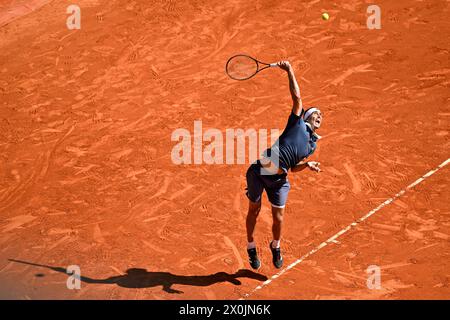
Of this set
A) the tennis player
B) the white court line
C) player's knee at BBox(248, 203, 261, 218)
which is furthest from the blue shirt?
the white court line

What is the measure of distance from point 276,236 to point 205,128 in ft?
12.6

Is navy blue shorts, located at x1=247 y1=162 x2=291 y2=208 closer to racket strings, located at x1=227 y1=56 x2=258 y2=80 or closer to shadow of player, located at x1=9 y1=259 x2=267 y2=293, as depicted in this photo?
shadow of player, located at x1=9 y1=259 x2=267 y2=293

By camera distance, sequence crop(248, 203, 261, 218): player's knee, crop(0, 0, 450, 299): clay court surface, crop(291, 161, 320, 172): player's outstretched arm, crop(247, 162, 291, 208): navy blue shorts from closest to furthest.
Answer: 1. crop(291, 161, 320, 172): player's outstretched arm
2. crop(247, 162, 291, 208): navy blue shorts
3. crop(248, 203, 261, 218): player's knee
4. crop(0, 0, 450, 299): clay court surface

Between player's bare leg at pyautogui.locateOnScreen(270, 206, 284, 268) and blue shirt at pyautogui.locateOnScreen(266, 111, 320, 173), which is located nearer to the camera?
blue shirt at pyautogui.locateOnScreen(266, 111, 320, 173)

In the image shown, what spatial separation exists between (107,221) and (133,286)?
1.56 meters

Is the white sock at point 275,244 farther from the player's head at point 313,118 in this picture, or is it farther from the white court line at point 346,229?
the player's head at point 313,118

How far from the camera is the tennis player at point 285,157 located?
9.00 meters

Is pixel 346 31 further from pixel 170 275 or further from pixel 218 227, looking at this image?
pixel 170 275

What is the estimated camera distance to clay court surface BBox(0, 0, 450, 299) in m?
9.75

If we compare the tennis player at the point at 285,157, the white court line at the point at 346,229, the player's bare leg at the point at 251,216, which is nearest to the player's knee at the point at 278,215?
the tennis player at the point at 285,157

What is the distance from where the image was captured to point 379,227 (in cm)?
1021

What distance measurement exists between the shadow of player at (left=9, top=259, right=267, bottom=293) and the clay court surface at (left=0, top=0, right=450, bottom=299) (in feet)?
0.08

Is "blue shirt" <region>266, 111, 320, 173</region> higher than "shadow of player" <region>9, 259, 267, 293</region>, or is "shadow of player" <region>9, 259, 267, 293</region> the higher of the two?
"blue shirt" <region>266, 111, 320, 173</region>
